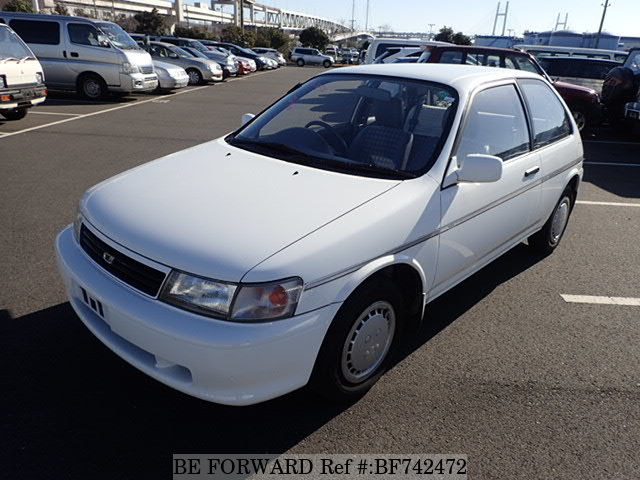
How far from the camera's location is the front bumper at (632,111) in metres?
10.2

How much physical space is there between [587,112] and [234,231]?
11.0 metres

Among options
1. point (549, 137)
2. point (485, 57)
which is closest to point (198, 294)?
point (549, 137)

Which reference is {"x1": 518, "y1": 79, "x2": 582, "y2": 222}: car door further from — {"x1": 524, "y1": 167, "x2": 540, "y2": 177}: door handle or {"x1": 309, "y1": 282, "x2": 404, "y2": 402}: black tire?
{"x1": 309, "y1": 282, "x2": 404, "y2": 402}: black tire

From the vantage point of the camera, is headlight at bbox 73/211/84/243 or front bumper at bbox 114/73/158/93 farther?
front bumper at bbox 114/73/158/93

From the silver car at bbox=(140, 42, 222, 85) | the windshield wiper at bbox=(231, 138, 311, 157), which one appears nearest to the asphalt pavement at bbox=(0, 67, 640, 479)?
the windshield wiper at bbox=(231, 138, 311, 157)

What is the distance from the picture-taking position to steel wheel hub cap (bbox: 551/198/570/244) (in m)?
4.57

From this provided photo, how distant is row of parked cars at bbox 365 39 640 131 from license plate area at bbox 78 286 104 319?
28.1 feet

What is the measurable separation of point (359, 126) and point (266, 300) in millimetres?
1743

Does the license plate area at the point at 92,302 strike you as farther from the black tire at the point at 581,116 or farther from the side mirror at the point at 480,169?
the black tire at the point at 581,116

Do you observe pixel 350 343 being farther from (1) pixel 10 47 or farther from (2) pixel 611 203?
(1) pixel 10 47

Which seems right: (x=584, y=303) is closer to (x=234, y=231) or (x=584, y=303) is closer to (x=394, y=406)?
(x=394, y=406)

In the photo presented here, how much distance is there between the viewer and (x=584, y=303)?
3910mm

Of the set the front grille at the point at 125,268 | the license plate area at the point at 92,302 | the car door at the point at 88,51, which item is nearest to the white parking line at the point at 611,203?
the front grille at the point at 125,268

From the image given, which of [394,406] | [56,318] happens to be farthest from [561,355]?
[56,318]
